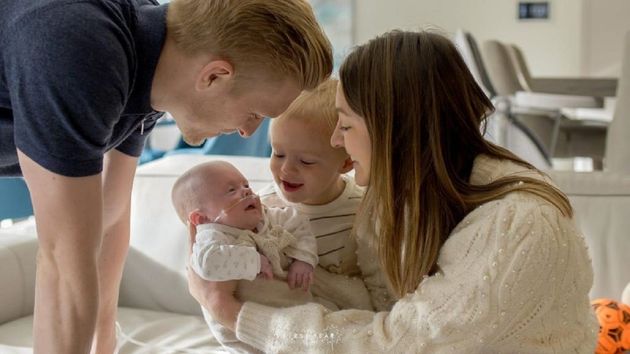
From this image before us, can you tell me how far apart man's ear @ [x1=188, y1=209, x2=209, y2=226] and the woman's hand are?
10 cm

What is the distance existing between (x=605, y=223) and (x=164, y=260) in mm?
1061

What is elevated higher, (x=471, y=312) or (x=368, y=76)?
(x=368, y=76)

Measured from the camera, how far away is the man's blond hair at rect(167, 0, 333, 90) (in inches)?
49.8

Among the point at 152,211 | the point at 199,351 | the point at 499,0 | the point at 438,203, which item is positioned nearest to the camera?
the point at 438,203

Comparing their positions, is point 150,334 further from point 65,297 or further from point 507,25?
point 507,25

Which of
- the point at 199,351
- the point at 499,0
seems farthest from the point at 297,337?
the point at 499,0

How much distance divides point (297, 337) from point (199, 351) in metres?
0.58

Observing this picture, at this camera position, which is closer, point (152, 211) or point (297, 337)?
point (297, 337)

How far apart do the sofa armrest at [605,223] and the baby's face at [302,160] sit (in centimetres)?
70

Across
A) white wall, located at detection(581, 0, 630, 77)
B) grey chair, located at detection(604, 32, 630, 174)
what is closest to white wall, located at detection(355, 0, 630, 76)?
white wall, located at detection(581, 0, 630, 77)

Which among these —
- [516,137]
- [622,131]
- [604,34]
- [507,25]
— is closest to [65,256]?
[622,131]

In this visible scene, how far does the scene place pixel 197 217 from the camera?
1.55m

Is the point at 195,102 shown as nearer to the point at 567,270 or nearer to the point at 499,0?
the point at 567,270

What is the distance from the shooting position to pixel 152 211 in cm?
227
